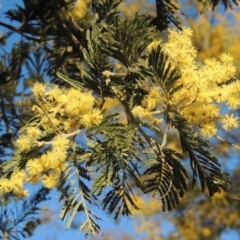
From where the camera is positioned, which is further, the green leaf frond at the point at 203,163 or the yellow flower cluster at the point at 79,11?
the yellow flower cluster at the point at 79,11

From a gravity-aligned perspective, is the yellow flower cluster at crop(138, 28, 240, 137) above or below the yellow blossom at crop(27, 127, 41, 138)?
above

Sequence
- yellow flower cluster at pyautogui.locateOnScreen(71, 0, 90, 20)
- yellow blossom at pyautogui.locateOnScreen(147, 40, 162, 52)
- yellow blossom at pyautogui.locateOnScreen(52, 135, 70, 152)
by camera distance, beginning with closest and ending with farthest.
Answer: yellow blossom at pyautogui.locateOnScreen(52, 135, 70, 152) < yellow blossom at pyautogui.locateOnScreen(147, 40, 162, 52) < yellow flower cluster at pyautogui.locateOnScreen(71, 0, 90, 20)

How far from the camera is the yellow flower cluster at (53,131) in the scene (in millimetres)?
927

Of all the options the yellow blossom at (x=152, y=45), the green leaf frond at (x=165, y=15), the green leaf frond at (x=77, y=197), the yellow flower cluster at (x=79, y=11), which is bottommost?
the green leaf frond at (x=77, y=197)

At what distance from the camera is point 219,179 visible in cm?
107

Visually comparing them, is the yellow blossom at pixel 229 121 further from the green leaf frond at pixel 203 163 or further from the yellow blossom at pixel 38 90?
the yellow blossom at pixel 38 90

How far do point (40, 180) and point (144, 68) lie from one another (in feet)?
0.91

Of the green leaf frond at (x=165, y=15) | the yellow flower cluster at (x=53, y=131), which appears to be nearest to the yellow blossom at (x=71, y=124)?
the yellow flower cluster at (x=53, y=131)

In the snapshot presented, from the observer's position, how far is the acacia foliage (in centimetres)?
94

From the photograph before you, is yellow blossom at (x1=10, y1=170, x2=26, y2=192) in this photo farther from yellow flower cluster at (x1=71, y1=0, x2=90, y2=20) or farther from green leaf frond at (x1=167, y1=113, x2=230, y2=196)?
yellow flower cluster at (x1=71, y1=0, x2=90, y2=20)

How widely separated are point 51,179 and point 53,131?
0.27 ft


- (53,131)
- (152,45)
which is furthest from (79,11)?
(53,131)

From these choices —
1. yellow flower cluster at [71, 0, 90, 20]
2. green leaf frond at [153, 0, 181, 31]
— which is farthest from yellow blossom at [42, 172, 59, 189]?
yellow flower cluster at [71, 0, 90, 20]

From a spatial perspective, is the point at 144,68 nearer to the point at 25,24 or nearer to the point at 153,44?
the point at 153,44
